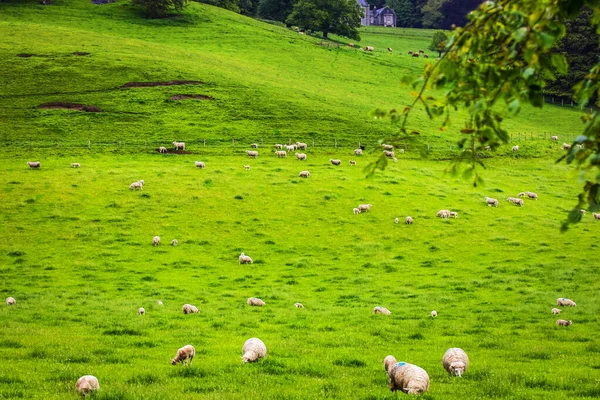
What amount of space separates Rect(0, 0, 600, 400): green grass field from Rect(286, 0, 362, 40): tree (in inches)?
1355

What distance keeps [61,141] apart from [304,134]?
23894mm

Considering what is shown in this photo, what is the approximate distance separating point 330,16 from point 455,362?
11325cm

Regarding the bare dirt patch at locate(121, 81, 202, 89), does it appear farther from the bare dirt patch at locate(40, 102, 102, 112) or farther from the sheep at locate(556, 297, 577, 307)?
the sheep at locate(556, 297, 577, 307)

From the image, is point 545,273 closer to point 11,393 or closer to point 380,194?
point 380,194

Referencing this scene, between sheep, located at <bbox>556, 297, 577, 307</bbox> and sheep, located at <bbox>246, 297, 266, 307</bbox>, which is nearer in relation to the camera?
sheep, located at <bbox>556, 297, 577, 307</bbox>

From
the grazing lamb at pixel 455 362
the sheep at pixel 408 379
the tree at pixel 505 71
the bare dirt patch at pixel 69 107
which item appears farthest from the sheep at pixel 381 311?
the bare dirt patch at pixel 69 107

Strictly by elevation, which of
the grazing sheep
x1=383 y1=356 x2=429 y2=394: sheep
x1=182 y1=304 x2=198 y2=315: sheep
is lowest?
the grazing sheep

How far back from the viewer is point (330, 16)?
11881cm

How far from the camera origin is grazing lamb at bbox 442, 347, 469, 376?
1264 cm

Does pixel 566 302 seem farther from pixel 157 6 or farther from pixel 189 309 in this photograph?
pixel 157 6

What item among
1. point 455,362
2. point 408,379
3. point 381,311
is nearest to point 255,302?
point 381,311

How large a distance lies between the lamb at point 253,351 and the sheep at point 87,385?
12.0 feet

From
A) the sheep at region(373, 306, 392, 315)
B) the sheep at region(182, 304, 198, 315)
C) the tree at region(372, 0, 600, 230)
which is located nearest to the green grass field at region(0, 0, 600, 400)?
the sheep at region(182, 304, 198, 315)

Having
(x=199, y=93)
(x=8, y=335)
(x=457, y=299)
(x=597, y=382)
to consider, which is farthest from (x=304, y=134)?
(x=597, y=382)
